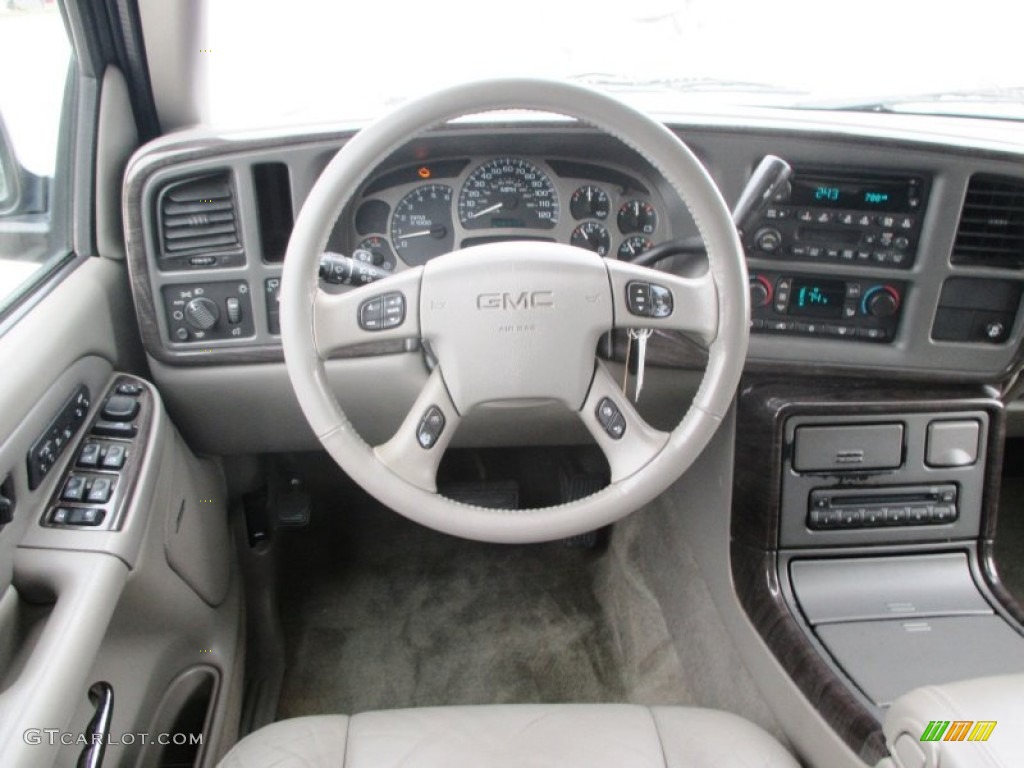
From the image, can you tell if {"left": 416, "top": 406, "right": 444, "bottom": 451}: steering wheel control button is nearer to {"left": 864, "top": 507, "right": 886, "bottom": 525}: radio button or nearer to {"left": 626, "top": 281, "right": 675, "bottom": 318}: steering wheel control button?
{"left": 626, "top": 281, "right": 675, "bottom": 318}: steering wheel control button

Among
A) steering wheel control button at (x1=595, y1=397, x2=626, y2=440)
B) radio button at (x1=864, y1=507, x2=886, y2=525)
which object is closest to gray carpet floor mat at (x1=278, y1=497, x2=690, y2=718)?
radio button at (x1=864, y1=507, x2=886, y2=525)

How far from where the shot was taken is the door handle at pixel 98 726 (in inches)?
44.6

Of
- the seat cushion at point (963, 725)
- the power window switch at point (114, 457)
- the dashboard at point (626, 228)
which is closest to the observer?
the seat cushion at point (963, 725)

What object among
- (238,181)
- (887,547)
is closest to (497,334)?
(238,181)

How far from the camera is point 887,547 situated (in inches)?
59.5

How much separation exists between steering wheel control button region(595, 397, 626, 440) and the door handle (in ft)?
2.62

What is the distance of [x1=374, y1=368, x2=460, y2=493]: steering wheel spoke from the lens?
3.61ft

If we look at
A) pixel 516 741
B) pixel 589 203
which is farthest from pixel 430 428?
pixel 589 203

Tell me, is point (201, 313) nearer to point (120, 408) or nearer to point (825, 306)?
point (120, 408)

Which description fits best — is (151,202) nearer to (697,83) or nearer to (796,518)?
(697,83)

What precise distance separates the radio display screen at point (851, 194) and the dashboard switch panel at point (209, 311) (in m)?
0.95

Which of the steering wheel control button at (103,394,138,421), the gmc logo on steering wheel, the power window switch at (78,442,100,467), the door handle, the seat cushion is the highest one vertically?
the gmc logo on steering wheel

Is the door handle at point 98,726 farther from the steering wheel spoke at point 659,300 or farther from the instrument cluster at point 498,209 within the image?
the steering wheel spoke at point 659,300

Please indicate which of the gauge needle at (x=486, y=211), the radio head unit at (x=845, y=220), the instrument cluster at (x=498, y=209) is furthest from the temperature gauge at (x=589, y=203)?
the radio head unit at (x=845, y=220)
